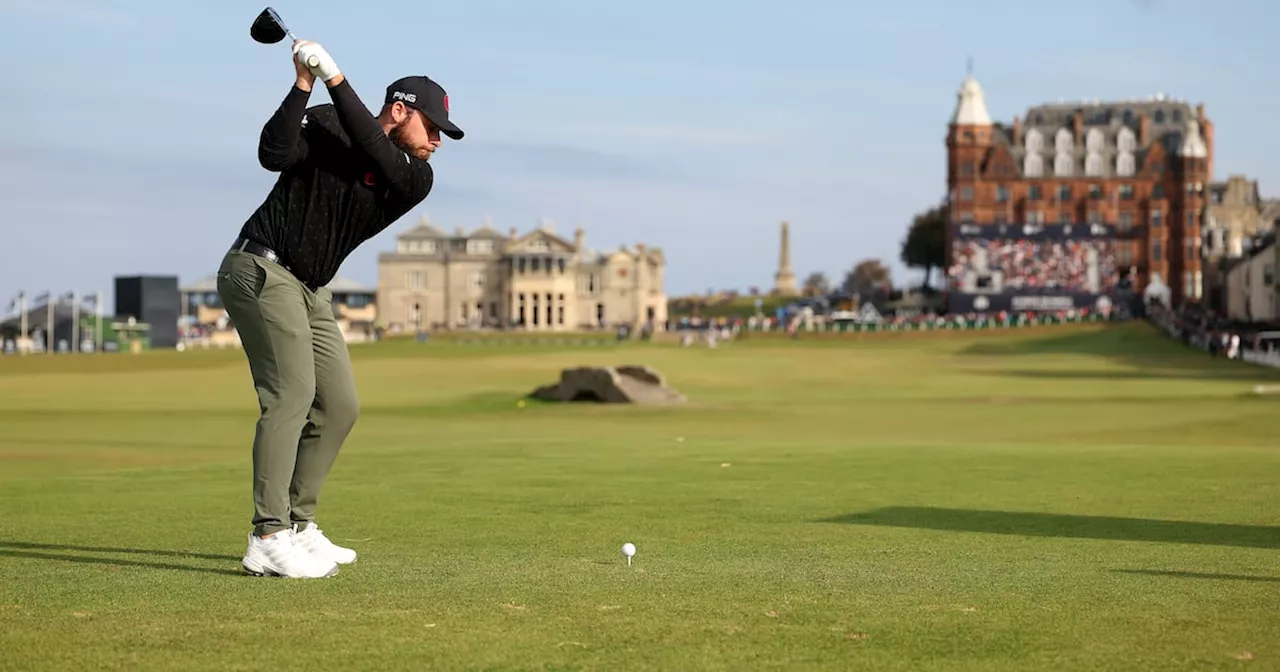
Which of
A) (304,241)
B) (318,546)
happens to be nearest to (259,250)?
(304,241)

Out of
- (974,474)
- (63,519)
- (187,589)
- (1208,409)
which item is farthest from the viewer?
(1208,409)

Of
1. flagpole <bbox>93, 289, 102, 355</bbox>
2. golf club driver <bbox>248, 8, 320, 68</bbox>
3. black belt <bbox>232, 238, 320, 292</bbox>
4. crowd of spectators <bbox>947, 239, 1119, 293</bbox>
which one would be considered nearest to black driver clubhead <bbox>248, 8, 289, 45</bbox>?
golf club driver <bbox>248, 8, 320, 68</bbox>

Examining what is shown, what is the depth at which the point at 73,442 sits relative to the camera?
28812 mm

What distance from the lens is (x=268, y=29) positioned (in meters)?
9.64

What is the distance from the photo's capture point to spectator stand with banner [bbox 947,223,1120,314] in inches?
6270

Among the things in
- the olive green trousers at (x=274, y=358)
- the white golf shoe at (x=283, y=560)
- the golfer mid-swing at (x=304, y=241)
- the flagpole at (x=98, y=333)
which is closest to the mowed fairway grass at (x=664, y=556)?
the white golf shoe at (x=283, y=560)

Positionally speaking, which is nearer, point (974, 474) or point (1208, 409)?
point (974, 474)

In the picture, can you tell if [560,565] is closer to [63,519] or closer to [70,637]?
[70,637]

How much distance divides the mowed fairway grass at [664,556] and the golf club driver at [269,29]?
294cm

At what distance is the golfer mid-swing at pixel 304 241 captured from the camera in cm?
959

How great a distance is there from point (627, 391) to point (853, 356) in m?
61.0

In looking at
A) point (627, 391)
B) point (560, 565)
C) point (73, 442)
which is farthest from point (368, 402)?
point (560, 565)

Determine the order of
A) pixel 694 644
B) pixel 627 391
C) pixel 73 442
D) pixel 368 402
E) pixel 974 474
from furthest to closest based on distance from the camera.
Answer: pixel 368 402 → pixel 627 391 → pixel 73 442 → pixel 974 474 → pixel 694 644

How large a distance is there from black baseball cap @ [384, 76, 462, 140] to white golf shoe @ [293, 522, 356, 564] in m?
2.38
